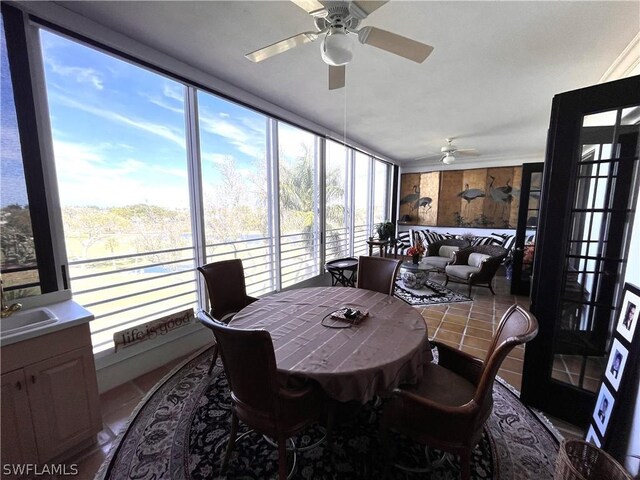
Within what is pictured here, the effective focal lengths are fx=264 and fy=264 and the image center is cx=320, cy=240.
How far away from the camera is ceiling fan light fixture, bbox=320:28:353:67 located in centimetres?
141

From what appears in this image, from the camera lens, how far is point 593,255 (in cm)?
170

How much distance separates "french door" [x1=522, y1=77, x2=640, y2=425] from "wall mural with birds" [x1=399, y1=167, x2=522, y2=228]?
4.95 meters

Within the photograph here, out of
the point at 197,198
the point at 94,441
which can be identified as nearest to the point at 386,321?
the point at 94,441

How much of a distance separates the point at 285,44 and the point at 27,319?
2273 mm

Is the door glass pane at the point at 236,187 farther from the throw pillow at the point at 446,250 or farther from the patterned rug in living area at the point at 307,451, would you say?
Result: the throw pillow at the point at 446,250

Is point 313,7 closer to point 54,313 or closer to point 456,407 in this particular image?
point 456,407

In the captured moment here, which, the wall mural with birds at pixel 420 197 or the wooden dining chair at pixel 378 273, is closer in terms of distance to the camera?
the wooden dining chair at pixel 378 273

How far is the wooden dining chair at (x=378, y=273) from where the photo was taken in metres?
2.45

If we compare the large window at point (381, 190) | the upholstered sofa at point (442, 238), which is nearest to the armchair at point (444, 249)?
the upholstered sofa at point (442, 238)

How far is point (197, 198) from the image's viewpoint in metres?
2.63

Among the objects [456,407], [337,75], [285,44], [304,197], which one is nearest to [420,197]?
[304,197]

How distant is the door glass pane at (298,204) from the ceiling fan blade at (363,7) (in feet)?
7.51

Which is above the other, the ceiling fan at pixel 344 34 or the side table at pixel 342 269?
the ceiling fan at pixel 344 34

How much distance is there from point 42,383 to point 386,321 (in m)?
1.93
